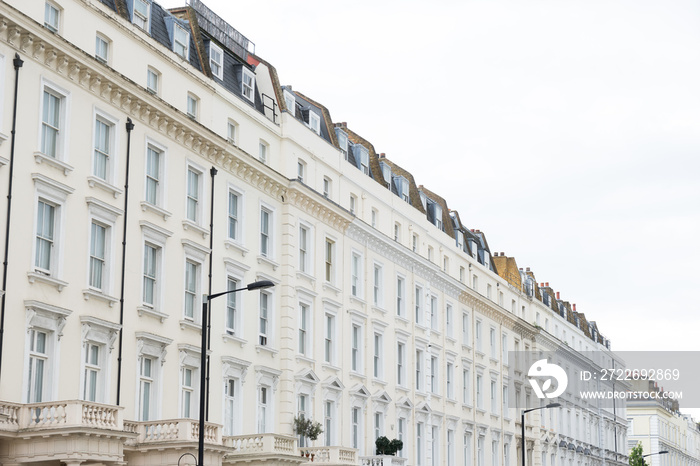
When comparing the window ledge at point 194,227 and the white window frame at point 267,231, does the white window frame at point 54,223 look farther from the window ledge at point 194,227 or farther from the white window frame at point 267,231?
the white window frame at point 267,231

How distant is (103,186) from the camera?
31578 mm

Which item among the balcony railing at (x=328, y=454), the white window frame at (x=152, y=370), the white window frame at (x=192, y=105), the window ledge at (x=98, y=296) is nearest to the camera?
the window ledge at (x=98, y=296)

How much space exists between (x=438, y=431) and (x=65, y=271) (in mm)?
29902

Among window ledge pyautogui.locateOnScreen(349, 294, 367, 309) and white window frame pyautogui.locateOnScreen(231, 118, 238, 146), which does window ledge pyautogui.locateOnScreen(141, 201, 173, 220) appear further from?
window ledge pyautogui.locateOnScreen(349, 294, 367, 309)

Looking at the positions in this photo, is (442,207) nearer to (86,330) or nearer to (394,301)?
(394,301)

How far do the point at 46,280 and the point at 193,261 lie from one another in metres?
7.79

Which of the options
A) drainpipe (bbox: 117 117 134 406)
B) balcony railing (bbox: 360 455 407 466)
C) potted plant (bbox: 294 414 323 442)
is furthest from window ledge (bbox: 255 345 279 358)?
drainpipe (bbox: 117 117 134 406)

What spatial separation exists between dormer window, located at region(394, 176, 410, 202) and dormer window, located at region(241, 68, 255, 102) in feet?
50.0

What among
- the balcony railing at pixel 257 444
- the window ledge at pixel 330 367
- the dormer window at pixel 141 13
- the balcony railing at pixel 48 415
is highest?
the dormer window at pixel 141 13

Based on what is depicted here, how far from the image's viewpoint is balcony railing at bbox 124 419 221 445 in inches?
1222

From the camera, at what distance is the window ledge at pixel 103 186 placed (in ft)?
102

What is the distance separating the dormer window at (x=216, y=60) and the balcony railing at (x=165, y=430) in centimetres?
1314

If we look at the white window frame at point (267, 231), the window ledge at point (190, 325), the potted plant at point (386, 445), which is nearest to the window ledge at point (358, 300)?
the potted plant at point (386, 445)

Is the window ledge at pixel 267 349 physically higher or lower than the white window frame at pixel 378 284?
lower
